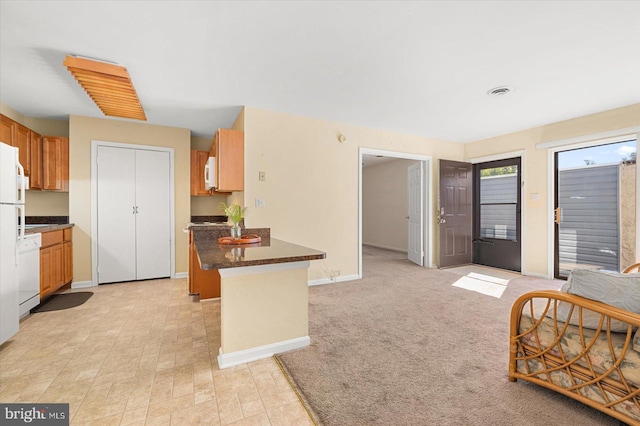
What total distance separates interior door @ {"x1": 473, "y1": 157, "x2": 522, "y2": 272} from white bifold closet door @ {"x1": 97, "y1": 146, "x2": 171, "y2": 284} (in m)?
5.76

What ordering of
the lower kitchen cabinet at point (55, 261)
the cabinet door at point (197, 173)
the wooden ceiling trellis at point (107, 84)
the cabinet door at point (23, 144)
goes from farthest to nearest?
1. the cabinet door at point (197, 173)
2. the cabinet door at point (23, 144)
3. the lower kitchen cabinet at point (55, 261)
4. the wooden ceiling trellis at point (107, 84)

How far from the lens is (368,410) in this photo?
60.6 inches

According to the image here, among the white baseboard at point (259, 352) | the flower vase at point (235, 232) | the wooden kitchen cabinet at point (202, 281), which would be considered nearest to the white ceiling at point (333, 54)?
the flower vase at point (235, 232)

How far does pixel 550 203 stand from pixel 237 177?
15.8 ft

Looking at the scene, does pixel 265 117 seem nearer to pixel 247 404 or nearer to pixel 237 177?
pixel 237 177

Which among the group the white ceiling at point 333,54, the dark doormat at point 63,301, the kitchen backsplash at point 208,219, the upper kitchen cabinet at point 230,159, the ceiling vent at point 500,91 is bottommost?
the dark doormat at point 63,301

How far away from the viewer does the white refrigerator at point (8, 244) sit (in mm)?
2215

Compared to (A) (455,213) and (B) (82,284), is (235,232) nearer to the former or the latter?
(B) (82,284)

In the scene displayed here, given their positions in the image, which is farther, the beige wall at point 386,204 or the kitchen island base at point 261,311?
the beige wall at point 386,204

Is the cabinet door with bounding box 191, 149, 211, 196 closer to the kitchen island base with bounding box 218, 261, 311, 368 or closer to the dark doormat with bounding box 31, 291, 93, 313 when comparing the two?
the dark doormat with bounding box 31, 291, 93, 313

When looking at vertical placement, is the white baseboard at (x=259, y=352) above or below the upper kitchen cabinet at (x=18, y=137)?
below

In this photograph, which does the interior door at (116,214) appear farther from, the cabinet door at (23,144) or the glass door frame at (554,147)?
the glass door frame at (554,147)

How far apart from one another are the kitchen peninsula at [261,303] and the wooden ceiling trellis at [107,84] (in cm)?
189

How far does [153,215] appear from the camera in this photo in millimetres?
4410
